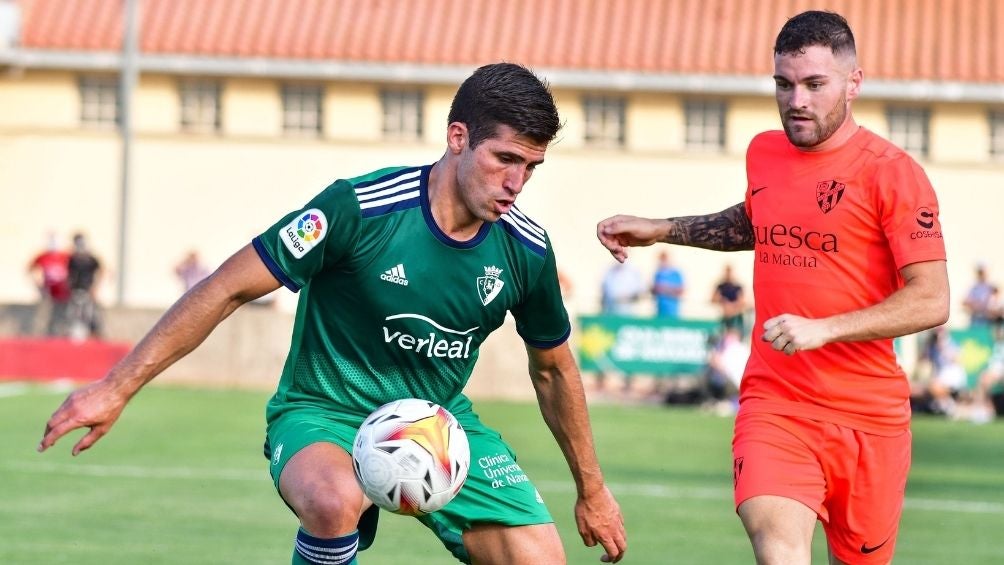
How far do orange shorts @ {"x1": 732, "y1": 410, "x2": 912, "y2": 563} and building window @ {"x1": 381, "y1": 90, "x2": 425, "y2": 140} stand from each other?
2947 centimetres

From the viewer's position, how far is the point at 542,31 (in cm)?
3562

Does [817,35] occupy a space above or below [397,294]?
above

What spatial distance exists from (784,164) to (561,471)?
26.6ft

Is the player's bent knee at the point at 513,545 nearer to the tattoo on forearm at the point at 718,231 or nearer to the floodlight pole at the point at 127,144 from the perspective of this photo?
the tattoo on forearm at the point at 718,231

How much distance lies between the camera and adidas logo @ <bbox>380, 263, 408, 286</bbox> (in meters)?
6.14

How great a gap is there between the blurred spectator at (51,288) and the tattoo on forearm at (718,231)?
21403 millimetres

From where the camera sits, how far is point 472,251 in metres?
6.21

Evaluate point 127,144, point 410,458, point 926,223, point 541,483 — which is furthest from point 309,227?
point 127,144

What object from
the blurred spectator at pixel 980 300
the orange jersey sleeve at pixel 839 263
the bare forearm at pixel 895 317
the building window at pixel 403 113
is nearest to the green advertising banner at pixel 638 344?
the blurred spectator at pixel 980 300

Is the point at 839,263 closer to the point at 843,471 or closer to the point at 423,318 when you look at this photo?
the point at 843,471

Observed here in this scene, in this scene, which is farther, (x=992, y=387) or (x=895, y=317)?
(x=992, y=387)

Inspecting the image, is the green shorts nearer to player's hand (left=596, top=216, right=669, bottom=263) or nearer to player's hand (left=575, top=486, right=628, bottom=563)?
player's hand (left=575, top=486, right=628, bottom=563)

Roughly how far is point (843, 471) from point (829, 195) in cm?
101

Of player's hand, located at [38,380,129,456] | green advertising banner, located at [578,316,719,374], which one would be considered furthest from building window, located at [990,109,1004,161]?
player's hand, located at [38,380,129,456]
